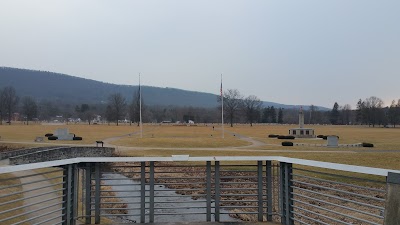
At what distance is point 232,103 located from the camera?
123m

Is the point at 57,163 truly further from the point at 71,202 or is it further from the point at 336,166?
the point at 336,166

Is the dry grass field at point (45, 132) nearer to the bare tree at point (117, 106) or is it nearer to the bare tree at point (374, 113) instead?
the bare tree at point (117, 106)

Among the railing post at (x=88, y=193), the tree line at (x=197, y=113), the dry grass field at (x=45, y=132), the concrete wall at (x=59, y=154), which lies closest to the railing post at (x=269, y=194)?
the railing post at (x=88, y=193)

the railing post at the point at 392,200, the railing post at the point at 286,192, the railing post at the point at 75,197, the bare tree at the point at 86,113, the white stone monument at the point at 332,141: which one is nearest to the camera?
the railing post at the point at 392,200

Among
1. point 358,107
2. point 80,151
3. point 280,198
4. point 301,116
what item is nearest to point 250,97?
point 358,107

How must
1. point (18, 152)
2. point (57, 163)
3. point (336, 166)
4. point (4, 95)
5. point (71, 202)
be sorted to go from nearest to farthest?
point (336, 166), point (57, 163), point (71, 202), point (18, 152), point (4, 95)

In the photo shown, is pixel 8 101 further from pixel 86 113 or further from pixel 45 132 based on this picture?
pixel 45 132

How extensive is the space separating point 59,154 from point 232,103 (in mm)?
93254

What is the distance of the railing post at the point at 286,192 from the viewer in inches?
245

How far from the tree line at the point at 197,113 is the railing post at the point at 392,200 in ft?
368

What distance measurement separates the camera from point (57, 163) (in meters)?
5.57

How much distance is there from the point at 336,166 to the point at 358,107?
152854mm

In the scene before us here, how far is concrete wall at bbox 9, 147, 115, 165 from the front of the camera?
28384mm

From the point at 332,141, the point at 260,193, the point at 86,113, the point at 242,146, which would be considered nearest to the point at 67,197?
the point at 260,193
